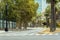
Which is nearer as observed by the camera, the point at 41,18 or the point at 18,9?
the point at 18,9

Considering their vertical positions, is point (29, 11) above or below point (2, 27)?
above

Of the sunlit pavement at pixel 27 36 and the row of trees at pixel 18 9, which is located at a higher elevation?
the row of trees at pixel 18 9

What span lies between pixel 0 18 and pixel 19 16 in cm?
620

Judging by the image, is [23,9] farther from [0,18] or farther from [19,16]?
[0,18]

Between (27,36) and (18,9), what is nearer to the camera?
(27,36)

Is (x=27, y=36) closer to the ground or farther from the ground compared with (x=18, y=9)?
closer to the ground

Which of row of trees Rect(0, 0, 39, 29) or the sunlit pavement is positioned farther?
row of trees Rect(0, 0, 39, 29)

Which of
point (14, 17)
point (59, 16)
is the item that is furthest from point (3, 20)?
point (59, 16)

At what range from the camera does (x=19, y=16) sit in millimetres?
60781

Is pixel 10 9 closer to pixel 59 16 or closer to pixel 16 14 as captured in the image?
pixel 16 14

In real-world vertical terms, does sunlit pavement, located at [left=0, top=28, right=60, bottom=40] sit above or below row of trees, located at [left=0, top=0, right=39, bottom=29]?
below

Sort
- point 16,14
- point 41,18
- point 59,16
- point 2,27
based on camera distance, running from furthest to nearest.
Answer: point 41,18 → point 59,16 → point 2,27 → point 16,14

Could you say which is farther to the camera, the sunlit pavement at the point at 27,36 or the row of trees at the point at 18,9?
the row of trees at the point at 18,9

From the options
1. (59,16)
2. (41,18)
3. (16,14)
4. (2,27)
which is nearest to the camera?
(16,14)
